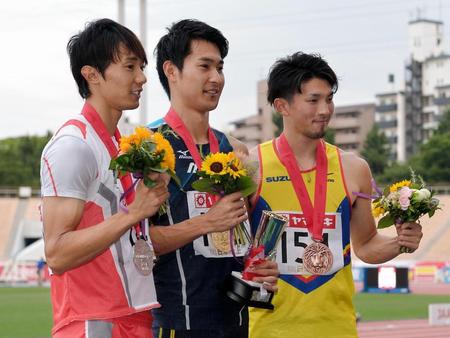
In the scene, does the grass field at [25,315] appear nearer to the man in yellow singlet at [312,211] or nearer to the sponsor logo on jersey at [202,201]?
the man in yellow singlet at [312,211]

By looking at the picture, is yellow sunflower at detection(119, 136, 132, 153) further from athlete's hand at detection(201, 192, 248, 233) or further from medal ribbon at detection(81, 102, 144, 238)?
athlete's hand at detection(201, 192, 248, 233)

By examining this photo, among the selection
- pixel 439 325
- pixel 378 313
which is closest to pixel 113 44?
pixel 439 325

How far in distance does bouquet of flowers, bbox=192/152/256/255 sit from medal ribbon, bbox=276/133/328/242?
2.53 ft

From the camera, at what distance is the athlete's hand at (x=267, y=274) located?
4121 millimetres

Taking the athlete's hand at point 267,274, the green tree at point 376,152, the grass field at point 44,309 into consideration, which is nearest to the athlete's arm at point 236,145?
the athlete's hand at point 267,274

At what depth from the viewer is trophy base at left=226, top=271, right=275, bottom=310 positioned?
4.06 meters

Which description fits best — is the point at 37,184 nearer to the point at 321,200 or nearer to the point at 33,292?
the point at 33,292

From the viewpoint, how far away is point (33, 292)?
2839cm

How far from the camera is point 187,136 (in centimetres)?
439

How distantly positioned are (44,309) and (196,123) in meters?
17.3

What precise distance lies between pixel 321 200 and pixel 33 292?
24.6 meters

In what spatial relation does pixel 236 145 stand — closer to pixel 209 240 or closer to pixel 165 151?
pixel 209 240

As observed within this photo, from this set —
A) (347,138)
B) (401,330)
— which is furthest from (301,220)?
(347,138)

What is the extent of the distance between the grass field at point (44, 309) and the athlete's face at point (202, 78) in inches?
448
